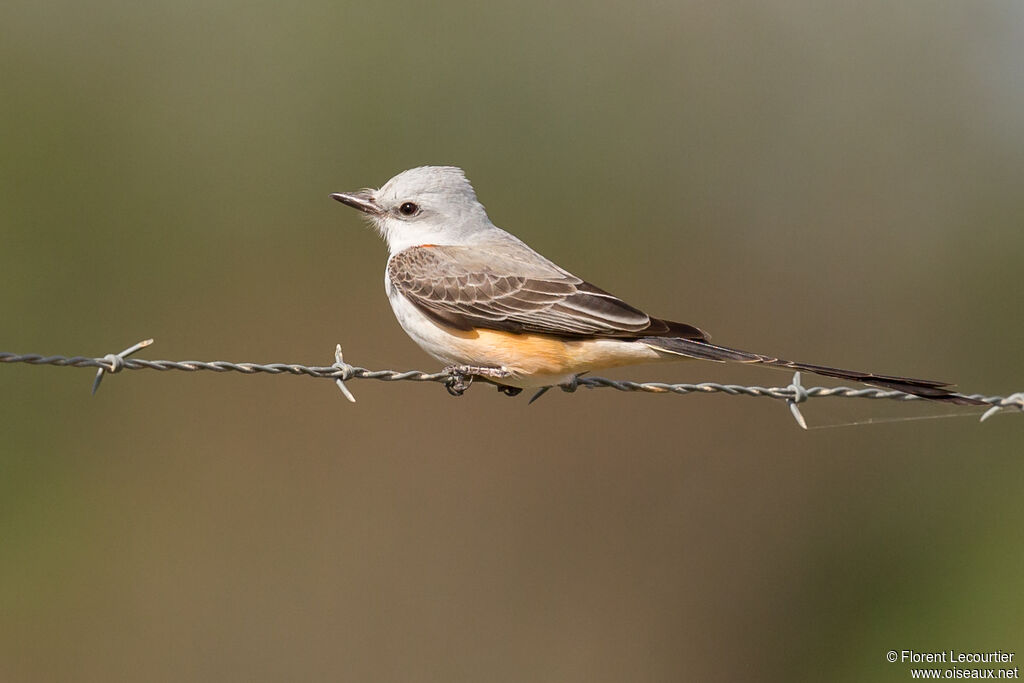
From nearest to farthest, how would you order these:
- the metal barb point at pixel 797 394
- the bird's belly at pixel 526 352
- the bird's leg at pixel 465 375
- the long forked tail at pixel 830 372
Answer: the long forked tail at pixel 830 372 < the metal barb point at pixel 797 394 < the bird's belly at pixel 526 352 < the bird's leg at pixel 465 375

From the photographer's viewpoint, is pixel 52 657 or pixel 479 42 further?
pixel 479 42

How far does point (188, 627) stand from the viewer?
8.85 meters

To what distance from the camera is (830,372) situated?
4.82 meters

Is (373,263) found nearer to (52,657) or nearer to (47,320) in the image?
(47,320)

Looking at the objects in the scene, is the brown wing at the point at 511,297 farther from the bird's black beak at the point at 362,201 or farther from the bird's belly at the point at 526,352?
the bird's black beak at the point at 362,201

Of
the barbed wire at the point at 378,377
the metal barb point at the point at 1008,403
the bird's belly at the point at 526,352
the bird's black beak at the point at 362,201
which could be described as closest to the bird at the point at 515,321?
the bird's belly at the point at 526,352

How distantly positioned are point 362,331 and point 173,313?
77.4 inches

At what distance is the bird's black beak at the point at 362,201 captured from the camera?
682 cm

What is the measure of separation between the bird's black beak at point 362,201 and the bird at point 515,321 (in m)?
0.37

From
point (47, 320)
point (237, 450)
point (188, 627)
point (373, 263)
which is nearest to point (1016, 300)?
point (373, 263)

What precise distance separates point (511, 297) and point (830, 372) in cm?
170

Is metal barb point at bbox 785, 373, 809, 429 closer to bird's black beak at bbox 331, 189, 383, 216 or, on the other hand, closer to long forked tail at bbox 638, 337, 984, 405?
long forked tail at bbox 638, 337, 984, 405

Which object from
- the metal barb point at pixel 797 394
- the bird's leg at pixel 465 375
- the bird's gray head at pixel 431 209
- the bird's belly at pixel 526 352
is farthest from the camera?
the bird's gray head at pixel 431 209

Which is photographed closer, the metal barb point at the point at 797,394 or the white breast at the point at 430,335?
the metal barb point at the point at 797,394
